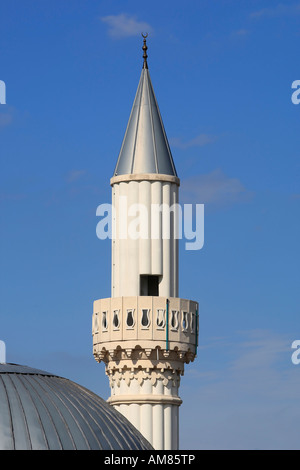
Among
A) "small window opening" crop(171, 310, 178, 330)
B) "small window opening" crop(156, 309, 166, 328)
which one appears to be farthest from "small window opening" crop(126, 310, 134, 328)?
"small window opening" crop(171, 310, 178, 330)

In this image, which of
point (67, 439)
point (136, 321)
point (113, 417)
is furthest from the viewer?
point (136, 321)

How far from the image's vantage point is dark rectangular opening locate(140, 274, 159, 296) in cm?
5462

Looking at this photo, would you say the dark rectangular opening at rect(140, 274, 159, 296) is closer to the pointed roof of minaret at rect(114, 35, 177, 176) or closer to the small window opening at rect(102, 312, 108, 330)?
the small window opening at rect(102, 312, 108, 330)

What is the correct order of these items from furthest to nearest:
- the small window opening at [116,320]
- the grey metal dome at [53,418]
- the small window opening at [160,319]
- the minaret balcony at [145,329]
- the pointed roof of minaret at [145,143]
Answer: the pointed roof of minaret at [145,143] < the small window opening at [116,320] < the small window opening at [160,319] < the minaret balcony at [145,329] < the grey metal dome at [53,418]

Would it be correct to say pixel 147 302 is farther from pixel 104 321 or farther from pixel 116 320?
pixel 104 321

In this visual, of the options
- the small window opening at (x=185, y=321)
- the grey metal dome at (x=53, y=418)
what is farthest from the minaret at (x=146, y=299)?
the grey metal dome at (x=53, y=418)

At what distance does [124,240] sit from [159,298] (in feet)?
8.22

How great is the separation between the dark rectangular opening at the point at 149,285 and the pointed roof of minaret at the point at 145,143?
3666 mm

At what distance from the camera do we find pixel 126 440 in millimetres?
40688

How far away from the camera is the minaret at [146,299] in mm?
52719

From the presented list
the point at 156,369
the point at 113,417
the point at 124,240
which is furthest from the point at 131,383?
the point at 113,417

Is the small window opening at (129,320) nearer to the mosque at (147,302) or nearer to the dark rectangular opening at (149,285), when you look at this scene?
the mosque at (147,302)
